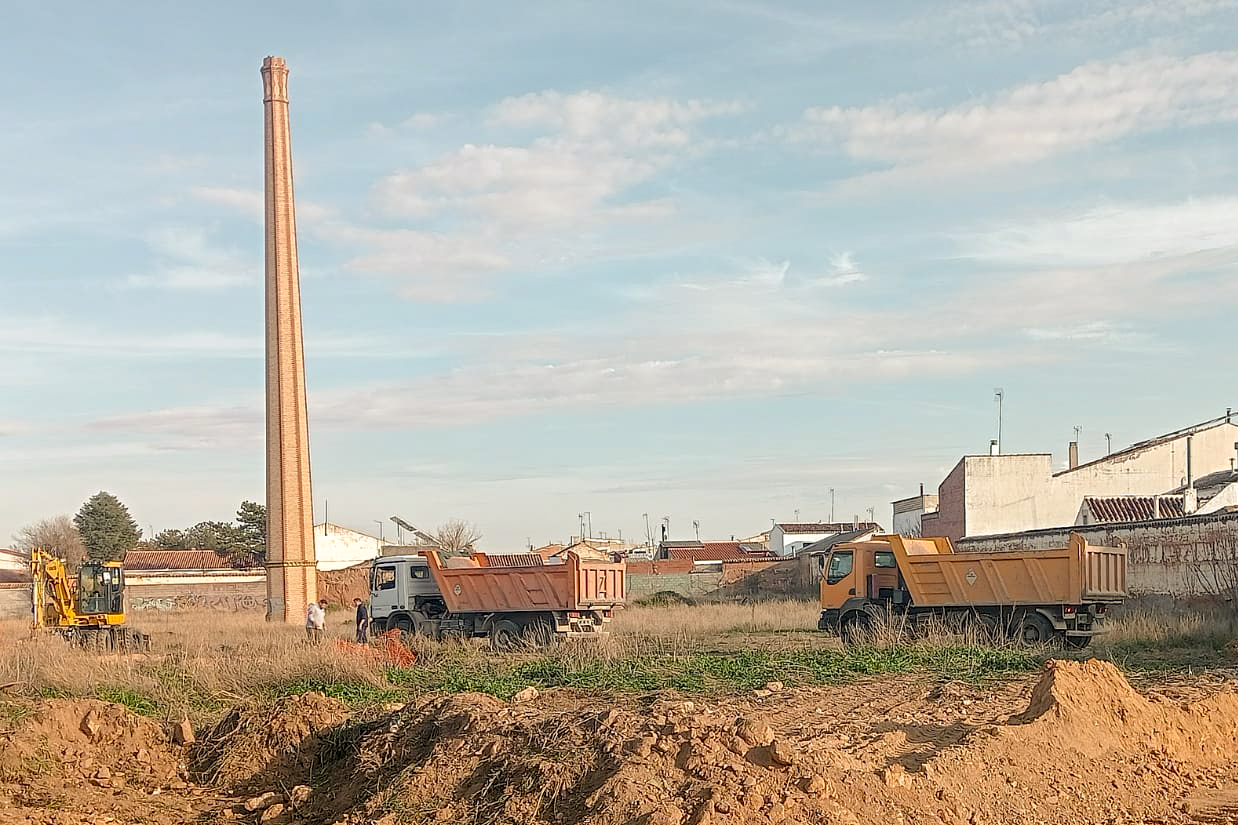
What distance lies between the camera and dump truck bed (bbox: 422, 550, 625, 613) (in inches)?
979

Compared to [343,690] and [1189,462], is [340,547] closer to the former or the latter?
[1189,462]

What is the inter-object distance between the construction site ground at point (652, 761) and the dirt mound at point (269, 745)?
18 mm

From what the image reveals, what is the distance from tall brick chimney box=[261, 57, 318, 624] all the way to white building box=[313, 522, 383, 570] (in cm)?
2750

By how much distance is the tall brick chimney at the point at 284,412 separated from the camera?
38.2 meters

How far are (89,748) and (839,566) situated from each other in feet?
51.4

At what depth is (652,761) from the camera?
29.4ft

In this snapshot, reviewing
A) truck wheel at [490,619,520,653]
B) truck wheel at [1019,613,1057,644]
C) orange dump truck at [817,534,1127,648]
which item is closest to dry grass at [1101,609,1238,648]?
orange dump truck at [817,534,1127,648]

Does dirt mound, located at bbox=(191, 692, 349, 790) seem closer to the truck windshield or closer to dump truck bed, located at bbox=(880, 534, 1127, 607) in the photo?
dump truck bed, located at bbox=(880, 534, 1127, 607)

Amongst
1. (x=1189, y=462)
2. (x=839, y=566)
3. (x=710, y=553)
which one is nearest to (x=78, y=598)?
(x=839, y=566)

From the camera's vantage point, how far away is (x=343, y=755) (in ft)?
39.3

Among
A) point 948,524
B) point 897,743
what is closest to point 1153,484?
point 948,524

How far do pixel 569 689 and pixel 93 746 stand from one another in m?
6.06

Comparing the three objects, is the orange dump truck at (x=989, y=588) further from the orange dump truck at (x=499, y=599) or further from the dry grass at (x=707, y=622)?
the orange dump truck at (x=499, y=599)

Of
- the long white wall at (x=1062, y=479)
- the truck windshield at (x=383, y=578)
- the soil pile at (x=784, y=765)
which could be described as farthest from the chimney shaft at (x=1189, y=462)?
the soil pile at (x=784, y=765)
